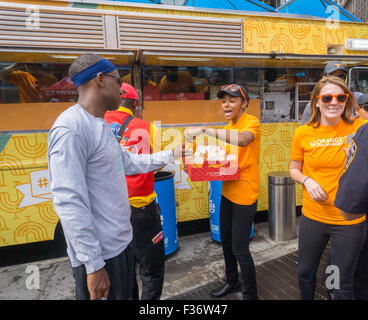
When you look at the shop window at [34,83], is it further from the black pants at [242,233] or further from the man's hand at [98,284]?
the man's hand at [98,284]

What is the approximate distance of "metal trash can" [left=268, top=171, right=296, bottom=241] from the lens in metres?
4.21

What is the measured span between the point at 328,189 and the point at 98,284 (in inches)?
66.9

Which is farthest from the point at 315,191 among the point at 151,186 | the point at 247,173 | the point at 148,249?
the point at 148,249

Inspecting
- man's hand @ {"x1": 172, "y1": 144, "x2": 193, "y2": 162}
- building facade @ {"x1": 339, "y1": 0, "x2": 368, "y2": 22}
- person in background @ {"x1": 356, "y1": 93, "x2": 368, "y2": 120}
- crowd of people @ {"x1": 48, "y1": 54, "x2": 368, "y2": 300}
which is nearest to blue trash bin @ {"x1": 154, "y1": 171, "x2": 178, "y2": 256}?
crowd of people @ {"x1": 48, "y1": 54, "x2": 368, "y2": 300}

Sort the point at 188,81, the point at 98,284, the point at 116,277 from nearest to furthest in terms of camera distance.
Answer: the point at 98,284 < the point at 116,277 < the point at 188,81

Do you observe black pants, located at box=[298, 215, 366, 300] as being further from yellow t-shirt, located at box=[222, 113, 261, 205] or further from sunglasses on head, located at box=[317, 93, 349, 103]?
sunglasses on head, located at box=[317, 93, 349, 103]

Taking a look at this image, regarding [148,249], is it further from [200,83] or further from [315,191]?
[200,83]

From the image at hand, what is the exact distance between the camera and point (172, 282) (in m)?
3.29

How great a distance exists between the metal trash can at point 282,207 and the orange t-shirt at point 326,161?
84.4 inches

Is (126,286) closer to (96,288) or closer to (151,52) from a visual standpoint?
(96,288)

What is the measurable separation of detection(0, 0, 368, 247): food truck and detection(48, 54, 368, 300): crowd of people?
1758mm

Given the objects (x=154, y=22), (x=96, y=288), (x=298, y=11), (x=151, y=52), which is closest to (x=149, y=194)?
(x=96, y=288)

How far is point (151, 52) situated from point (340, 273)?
3.10 m

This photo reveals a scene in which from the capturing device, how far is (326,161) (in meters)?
2.00
